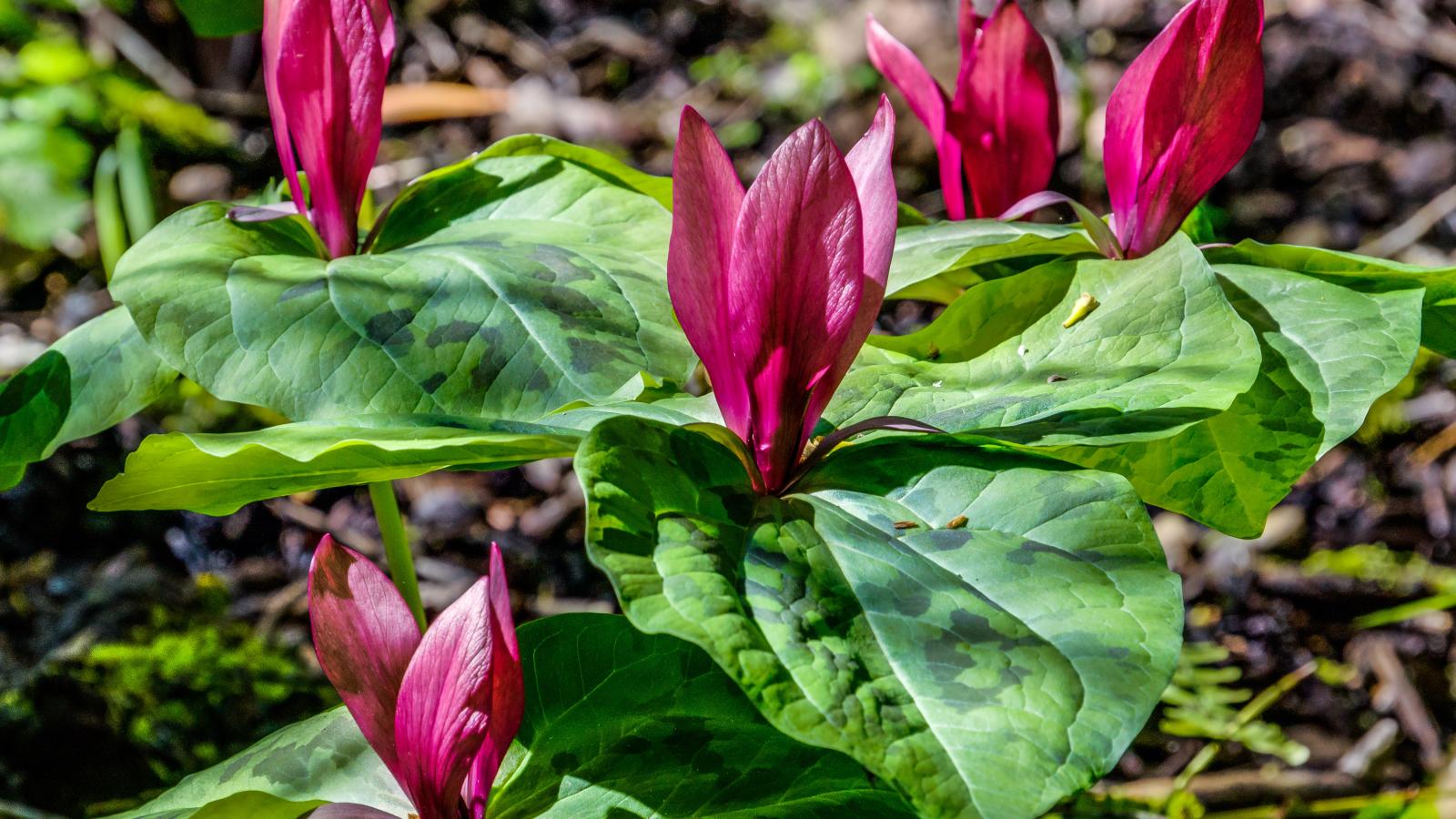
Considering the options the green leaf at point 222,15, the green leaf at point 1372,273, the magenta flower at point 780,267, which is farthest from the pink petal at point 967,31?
the green leaf at point 222,15

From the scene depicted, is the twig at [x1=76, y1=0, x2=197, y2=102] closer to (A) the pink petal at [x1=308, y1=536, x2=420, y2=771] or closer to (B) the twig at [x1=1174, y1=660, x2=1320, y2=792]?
(B) the twig at [x1=1174, y1=660, x2=1320, y2=792]

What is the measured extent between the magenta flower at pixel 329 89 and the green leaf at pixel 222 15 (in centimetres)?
62

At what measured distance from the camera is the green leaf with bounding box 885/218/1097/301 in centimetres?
93

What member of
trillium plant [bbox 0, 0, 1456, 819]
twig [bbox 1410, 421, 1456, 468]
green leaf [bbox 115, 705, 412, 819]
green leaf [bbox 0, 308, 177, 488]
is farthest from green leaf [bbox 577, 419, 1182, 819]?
twig [bbox 1410, 421, 1456, 468]

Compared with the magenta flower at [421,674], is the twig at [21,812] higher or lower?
lower

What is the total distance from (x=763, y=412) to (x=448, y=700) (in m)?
0.26

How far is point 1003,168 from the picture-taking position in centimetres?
116

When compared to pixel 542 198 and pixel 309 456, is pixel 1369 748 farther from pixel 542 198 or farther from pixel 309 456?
pixel 309 456

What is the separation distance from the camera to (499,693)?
28.5 inches

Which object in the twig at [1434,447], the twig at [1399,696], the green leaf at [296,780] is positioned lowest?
the twig at [1399,696]

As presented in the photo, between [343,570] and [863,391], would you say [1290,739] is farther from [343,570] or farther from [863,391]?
[343,570]

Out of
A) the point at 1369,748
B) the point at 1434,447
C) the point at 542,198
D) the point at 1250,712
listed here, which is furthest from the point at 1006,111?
the point at 1434,447

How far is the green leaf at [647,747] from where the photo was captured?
30.9 inches

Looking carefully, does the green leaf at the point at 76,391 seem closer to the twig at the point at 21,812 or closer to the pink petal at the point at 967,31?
the pink petal at the point at 967,31
